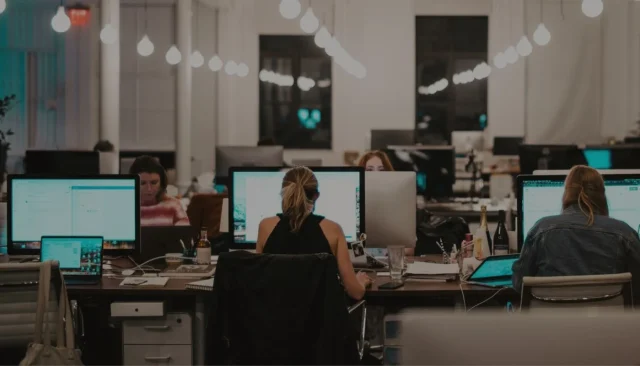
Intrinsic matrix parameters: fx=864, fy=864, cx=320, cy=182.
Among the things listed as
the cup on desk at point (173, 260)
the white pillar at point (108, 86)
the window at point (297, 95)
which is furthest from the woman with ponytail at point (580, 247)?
the window at point (297, 95)

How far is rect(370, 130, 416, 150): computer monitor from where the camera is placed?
11.4 metres

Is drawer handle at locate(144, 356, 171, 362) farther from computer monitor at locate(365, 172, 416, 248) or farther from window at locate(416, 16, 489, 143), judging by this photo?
window at locate(416, 16, 489, 143)

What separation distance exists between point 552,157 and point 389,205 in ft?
8.83

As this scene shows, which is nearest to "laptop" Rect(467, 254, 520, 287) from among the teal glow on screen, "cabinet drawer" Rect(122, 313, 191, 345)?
"cabinet drawer" Rect(122, 313, 191, 345)

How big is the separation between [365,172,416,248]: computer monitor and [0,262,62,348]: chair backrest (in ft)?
5.30

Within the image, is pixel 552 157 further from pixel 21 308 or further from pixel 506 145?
pixel 506 145

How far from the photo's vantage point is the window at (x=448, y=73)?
15.4 metres

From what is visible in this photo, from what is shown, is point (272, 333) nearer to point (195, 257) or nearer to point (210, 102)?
point (195, 257)

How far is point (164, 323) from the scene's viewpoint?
359cm

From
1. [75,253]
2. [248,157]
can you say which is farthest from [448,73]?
[75,253]

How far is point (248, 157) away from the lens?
669cm

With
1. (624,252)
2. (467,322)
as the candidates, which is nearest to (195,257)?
(624,252)

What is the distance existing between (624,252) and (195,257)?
6.66 ft

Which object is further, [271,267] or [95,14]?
[95,14]
